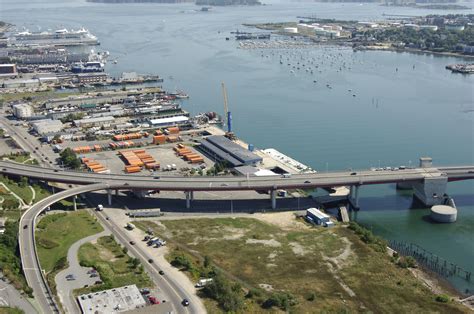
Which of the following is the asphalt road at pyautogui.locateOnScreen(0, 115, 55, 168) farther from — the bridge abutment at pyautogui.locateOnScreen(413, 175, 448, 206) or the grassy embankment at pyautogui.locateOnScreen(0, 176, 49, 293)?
the bridge abutment at pyautogui.locateOnScreen(413, 175, 448, 206)

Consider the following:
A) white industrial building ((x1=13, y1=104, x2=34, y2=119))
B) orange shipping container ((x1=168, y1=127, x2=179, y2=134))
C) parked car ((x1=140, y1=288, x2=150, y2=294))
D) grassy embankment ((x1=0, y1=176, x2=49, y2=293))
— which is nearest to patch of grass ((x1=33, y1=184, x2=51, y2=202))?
grassy embankment ((x1=0, y1=176, x2=49, y2=293))

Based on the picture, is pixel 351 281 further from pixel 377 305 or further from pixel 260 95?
pixel 260 95

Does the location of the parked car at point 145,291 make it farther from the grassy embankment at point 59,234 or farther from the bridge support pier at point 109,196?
the bridge support pier at point 109,196

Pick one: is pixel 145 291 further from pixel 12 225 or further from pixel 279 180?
pixel 279 180

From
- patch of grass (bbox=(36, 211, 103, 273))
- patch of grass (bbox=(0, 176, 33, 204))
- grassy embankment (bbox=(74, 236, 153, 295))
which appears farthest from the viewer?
patch of grass (bbox=(0, 176, 33, 204))

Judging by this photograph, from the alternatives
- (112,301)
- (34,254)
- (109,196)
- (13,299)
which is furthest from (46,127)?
(112,301)

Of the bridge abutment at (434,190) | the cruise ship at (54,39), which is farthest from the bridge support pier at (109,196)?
the cruise ship at (54,39)

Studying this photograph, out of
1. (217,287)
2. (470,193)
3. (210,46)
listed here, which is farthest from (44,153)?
(210,46)
